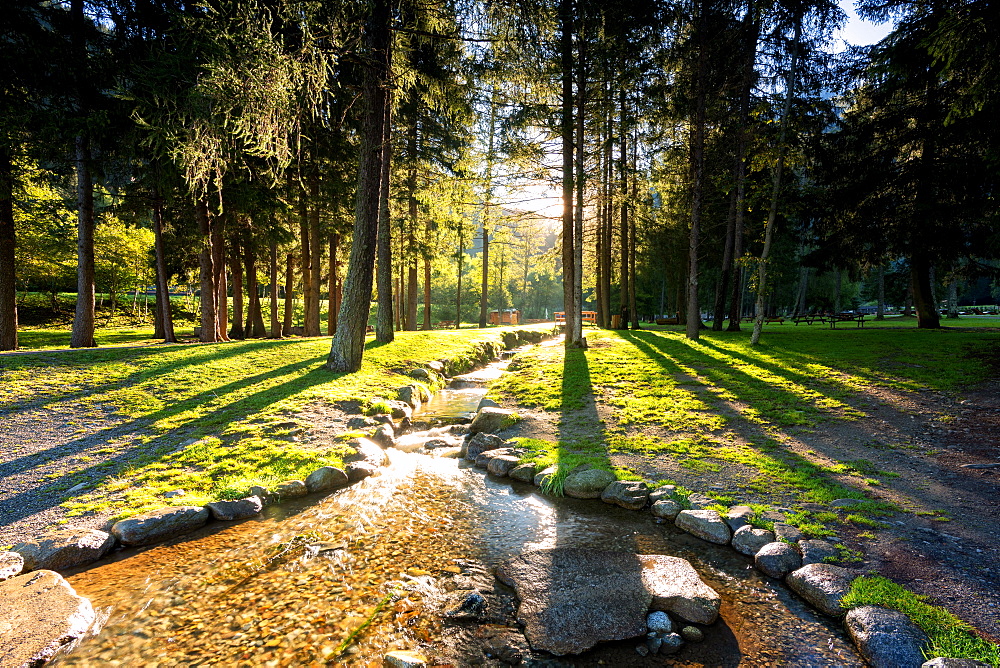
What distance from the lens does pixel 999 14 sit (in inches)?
263

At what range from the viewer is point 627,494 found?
5164 mm

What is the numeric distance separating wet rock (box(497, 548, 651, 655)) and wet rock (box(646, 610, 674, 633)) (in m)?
0.05

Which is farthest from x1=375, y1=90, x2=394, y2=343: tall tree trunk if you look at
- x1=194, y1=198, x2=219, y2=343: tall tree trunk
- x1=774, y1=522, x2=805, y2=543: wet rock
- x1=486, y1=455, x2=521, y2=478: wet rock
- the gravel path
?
x1=774, y1=522, x2=805, y2=543: wet rock

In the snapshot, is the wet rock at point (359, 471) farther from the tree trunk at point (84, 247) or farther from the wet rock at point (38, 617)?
the tree trunk at point (84, 247)

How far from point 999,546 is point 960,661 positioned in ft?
6.86

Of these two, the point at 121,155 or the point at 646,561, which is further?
the point at 121,155

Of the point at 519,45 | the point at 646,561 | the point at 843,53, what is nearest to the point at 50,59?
the point at 519,45

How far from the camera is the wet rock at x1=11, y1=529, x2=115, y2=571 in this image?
3719 mm

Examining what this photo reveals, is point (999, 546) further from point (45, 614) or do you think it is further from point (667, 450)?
point (45, 614)

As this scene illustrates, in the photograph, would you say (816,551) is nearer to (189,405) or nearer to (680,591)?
(680,591)

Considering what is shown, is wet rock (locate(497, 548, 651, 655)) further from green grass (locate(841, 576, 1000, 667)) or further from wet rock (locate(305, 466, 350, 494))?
wet rock (locate(305, 466, 350, 494))

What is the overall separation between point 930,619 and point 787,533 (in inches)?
47.9

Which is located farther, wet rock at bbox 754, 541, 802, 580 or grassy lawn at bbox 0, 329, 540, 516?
grassy lawn at bbox 0, 329, 540, 516

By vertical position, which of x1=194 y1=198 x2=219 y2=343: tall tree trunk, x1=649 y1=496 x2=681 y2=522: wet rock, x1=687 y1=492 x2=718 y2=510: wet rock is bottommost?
x1=649 y1=496 x2=681 y2=522: wet rock
